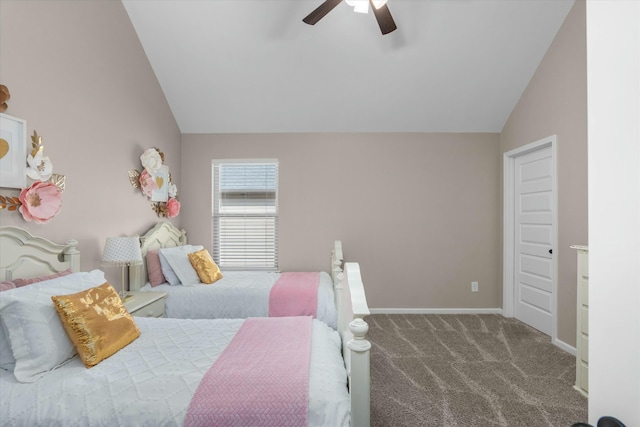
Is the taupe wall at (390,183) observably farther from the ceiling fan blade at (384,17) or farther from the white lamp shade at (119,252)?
the ceiling fan blade at (384,17)

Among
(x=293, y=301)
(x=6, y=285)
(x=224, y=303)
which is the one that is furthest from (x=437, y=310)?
(x=6, y=285)

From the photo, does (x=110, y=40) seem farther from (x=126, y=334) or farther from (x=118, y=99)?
(x=126, y=334)

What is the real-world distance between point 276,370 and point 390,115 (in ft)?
10.9

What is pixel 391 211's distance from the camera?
425 cm

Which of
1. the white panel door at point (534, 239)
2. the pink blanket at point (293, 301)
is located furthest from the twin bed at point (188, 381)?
the white panel door at point (534, 239)

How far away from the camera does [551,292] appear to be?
3.41 m

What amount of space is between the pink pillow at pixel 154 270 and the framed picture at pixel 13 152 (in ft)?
4.29

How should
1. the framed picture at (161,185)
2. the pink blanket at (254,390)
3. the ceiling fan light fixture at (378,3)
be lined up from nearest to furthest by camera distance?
the pink blanket at (254,390) < the ceiling fan light fixture at (378,3) < the framed picture at (161,185)

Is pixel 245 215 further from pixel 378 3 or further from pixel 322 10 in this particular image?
pixel 378 3

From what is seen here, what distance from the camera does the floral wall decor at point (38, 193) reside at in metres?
2.07

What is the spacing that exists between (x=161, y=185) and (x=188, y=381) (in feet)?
9.21

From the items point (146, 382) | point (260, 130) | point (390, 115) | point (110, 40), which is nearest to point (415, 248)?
point (390, 115)

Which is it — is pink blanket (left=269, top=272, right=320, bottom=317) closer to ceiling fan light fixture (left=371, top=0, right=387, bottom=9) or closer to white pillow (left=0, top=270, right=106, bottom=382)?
white pillow (left=0, top=270, right=106, bottom=382)

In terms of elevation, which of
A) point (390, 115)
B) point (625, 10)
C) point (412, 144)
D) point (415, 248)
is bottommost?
point (415, 248)
